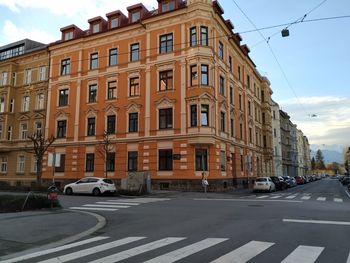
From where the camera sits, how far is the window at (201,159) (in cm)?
3000

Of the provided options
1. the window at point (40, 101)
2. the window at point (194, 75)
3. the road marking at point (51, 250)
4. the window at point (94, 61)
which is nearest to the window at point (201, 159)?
the window at point (194, 75)

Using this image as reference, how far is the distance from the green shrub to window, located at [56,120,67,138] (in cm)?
2222

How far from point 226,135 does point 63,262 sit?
28.7m

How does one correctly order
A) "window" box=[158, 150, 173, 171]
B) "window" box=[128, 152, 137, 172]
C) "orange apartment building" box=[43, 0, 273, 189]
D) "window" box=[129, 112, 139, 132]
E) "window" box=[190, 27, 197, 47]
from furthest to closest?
"window" box=[129, 112, 139, 132], "window" box=[128, 152, 137, 172], "window" box=[190, 27, 197, 47], "window" box=[158, 150, 173, 171], "orange apartment building" box=[43, 0, 273, 189]

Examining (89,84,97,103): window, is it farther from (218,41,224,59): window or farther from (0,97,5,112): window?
(218,41,224,59): window

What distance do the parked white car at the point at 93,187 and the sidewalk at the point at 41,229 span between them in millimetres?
11032

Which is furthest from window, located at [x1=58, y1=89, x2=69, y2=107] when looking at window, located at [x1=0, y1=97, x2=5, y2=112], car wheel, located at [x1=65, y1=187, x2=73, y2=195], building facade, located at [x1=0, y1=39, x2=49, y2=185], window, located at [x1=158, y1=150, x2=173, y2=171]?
window, located at [x1=158, y1=150, x2=173, y2=171]

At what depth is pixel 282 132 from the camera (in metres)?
78.9

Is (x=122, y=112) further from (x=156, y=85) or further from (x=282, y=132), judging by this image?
(x=282, y=132)

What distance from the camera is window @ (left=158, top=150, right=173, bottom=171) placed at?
31.1m

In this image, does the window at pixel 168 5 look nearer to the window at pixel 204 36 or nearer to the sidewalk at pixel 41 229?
the window at pixel 204 36

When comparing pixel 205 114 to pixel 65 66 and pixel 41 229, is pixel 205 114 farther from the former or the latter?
pixel 41 229

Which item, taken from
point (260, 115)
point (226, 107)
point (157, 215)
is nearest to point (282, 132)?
point (260, 115)

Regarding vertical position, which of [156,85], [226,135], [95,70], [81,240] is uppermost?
[95,70]
